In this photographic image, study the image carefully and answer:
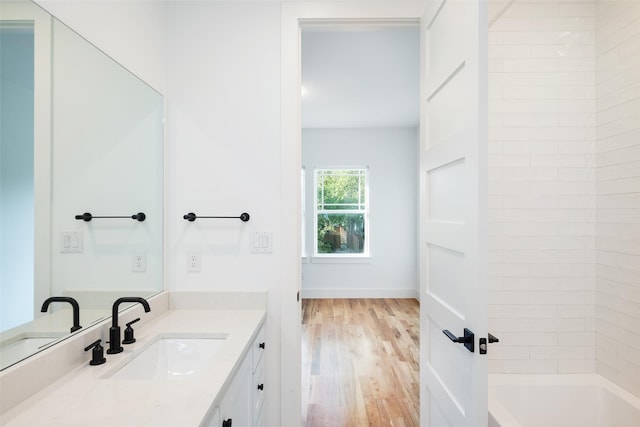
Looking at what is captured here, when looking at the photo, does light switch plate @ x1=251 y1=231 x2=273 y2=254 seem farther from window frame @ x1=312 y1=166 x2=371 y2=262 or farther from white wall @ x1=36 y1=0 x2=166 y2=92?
window frame @ x1=312 y1=166 x2=371 y2=262

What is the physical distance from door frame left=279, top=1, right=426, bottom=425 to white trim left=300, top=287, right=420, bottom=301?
365 centimetres

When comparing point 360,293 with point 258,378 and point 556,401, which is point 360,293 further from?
point 258,378

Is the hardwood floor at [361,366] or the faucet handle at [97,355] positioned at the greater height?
the faucet handle at [97,355]

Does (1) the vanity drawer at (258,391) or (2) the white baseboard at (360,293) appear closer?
(1) the vanity drawer at (258,391)

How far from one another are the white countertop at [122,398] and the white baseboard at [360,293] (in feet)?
13.9

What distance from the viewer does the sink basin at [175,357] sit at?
126 centimetres

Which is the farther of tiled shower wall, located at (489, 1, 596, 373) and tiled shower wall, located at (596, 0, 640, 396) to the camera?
tiled shower wall, located at (489, 1, 596, 373)

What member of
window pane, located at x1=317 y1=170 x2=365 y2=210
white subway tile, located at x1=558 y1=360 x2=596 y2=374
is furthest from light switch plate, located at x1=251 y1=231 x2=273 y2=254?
window pane, located at x1=317 y1=170 x2=365 y2=210

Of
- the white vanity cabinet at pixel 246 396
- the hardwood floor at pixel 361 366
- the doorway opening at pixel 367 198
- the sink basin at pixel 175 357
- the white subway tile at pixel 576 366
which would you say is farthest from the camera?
the doorway opening at pixel 367 198

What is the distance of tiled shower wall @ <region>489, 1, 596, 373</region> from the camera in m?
1.75

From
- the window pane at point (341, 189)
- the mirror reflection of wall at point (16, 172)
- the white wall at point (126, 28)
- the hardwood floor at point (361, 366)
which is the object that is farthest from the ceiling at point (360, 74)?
the hardwood floor at point (361, 366)

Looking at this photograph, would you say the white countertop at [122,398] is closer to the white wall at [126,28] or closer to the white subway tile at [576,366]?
the white wall at [126,28]

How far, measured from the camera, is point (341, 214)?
5488 millimetres

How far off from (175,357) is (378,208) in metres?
4.37
